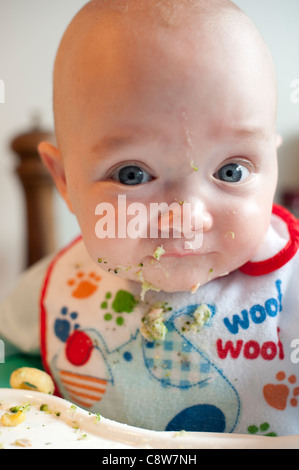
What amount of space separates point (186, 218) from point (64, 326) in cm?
35

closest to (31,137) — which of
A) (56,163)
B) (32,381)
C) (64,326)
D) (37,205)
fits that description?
(37,205)

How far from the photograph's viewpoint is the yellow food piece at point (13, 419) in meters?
0.57

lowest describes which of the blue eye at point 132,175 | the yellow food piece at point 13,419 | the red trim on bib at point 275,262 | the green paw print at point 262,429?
the green paw print at point 262,429

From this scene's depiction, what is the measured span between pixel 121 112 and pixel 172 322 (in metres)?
0.31

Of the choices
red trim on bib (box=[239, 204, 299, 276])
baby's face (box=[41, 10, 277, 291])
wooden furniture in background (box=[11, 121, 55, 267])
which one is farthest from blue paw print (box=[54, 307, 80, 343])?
wooden furniture in background (box=[11, 121, 55, 267])

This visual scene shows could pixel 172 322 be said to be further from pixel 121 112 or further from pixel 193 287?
pixel 121 112

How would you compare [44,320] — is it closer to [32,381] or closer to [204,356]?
[32,381]

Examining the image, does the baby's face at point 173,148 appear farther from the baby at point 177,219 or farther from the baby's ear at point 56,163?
the baby's ear at point 56,163

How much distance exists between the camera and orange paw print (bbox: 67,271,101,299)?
810 mm

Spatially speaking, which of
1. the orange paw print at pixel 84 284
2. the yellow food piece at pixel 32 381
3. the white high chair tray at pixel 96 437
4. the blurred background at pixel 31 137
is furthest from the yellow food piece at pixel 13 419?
the blurred background at pixel 31 137
